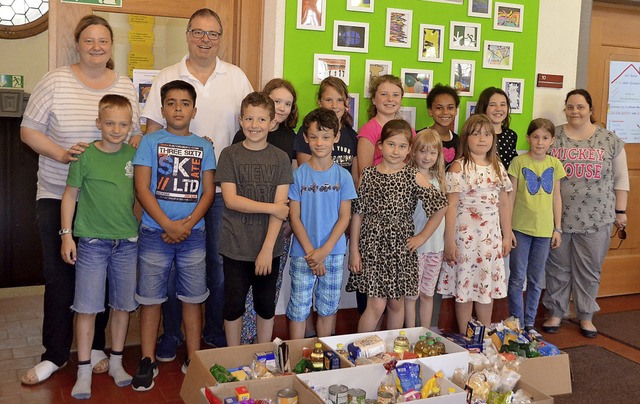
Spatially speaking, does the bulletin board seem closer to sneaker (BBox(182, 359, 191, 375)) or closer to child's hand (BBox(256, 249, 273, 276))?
child's hand (BBox(256, 249, 273, 276))

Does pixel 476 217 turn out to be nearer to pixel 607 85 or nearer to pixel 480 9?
pixel 480 9

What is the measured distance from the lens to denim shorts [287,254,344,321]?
300 cm

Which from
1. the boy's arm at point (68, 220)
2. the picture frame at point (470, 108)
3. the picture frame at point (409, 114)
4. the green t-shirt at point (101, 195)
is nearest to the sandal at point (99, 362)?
the boy's arm at point (68, 220)

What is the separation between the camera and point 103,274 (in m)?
2.77

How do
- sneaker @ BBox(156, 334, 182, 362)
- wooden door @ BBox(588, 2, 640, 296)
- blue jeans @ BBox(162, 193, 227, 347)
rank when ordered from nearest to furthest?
1. blue jeans @ BBox(162, 193, 227, 347)
2. sneaker @ BBox(156, 334, 182, 362)
3. wooden door @ BBox(588, 2, 640, 296)

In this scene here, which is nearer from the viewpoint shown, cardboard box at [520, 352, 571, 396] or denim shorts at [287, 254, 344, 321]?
cardboard box at [520, 352, 571, 396]

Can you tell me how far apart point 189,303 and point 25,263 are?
2345 millimetres

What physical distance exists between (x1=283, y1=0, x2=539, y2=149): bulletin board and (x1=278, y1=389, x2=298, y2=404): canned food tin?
5.85 ft

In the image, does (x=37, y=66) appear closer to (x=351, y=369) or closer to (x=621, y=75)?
(x=351, y=369)

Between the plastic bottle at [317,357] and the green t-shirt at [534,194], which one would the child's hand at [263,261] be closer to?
the plastic bottle at [317,357]

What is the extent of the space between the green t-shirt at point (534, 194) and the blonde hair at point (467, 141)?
0.33m

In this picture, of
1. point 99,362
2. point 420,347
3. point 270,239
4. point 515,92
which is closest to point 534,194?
point 515,92

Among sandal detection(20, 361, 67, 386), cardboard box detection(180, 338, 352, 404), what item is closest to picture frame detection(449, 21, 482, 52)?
cardboard box detection(180, 338, 352, 404)

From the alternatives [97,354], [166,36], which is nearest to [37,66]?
[166,36]
